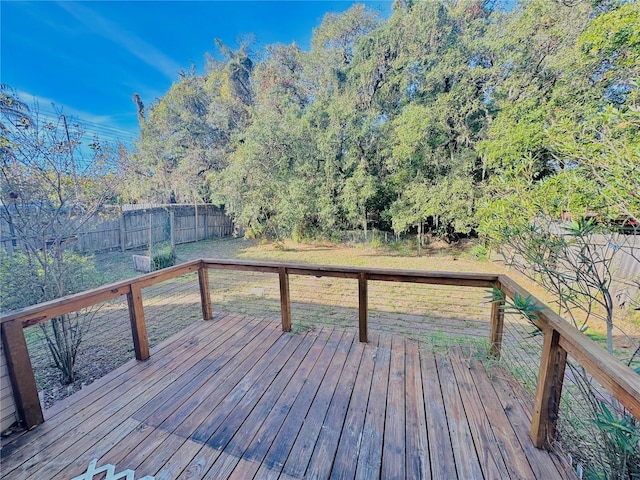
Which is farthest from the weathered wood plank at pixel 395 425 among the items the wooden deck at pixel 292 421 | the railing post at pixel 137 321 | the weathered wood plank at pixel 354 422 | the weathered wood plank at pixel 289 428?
the railing post at pixel 137 321

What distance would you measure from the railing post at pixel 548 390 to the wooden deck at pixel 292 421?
10 cm

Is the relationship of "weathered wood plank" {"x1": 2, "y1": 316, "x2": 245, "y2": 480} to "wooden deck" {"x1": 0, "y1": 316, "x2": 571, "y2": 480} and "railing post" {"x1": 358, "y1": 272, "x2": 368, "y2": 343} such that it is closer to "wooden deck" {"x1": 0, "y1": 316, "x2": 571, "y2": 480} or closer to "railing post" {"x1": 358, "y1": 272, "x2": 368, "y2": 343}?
"wooden deck" {"x1": 0, "y1": 316, "x2": 571, "y2": 480}

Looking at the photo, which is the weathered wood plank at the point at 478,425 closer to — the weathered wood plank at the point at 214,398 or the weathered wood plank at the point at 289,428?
the weathered wood plank at the point at 289,428

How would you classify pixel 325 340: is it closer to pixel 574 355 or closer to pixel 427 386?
pixel 427 386

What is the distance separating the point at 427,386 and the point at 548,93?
7285mm

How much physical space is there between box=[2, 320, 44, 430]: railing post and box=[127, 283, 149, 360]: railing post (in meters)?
0.66

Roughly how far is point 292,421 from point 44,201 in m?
2.76

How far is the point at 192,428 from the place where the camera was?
1.61m

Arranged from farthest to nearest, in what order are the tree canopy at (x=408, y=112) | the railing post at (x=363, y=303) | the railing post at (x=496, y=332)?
the tree canopy at (x=408, y=112), the railing post at (x=363, y=303), the railing post at (x=496, y=332)

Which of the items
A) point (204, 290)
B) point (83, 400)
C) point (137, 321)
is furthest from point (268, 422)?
point (204, 290)

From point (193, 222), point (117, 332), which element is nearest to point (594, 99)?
point (117, 332)

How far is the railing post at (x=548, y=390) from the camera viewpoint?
4.48ft

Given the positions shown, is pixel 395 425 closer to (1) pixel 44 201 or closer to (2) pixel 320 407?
(2) pixel 320 407

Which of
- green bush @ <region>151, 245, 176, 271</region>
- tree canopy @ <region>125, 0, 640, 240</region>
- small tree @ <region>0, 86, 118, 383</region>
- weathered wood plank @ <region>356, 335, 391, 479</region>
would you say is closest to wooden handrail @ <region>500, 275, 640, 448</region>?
weathered wood plank @ <region>356, 335, 391, 479</region>
